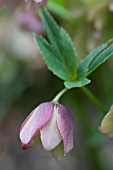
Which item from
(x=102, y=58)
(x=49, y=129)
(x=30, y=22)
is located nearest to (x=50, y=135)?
(x=49, y=129)

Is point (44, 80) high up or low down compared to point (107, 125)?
down

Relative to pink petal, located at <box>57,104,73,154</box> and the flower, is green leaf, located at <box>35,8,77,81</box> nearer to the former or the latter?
pink petal, located at <box>57,104,73,154</box>

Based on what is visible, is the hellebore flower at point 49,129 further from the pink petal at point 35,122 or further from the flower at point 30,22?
the flower at point 30,22

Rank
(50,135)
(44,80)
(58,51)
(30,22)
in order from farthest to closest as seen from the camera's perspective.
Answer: (44,80), (30,22), (58,51), (50,135)

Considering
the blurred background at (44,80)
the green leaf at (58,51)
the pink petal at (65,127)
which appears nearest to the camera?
the pink petal at (65,127)

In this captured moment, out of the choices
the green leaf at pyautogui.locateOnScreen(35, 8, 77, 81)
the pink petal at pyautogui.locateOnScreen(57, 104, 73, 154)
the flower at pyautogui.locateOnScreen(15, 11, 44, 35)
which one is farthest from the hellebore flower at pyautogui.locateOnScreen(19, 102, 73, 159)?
the flower at pyautogui.locateOnScreen(15, 11, 44, 35)

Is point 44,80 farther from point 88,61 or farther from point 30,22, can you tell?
point 88,61

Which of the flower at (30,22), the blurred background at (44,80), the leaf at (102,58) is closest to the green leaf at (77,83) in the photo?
the leaf at (102,58)
